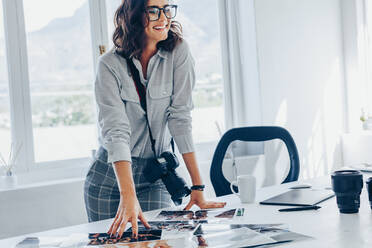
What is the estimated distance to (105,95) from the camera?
65.2 inches

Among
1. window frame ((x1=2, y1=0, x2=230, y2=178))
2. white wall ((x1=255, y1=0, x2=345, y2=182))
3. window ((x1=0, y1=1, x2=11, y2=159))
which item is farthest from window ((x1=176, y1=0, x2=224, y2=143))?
window ((x1=0, y1=1, x2=11, y2=159))

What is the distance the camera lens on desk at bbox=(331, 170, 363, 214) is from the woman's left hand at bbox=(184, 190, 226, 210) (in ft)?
1.28

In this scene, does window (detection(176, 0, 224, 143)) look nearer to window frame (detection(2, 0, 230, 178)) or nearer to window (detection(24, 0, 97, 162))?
window (detection(24, 0, 97, 162))

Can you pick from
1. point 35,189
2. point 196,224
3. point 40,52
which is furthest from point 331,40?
point 196,224

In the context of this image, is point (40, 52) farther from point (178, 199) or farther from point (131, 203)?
point (131, 203)

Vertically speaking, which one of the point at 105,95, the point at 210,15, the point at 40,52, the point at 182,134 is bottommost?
the point at 182,134

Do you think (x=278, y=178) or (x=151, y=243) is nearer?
(x=151, y=243)

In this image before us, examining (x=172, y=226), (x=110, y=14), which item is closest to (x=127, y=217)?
(x=172, y=226)

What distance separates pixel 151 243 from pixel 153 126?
0.70 metres

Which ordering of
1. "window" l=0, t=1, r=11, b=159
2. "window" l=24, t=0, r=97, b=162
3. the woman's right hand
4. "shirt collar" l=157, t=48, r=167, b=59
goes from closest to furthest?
the woman's right hand → "shirt collar" l=157, t=48, r=167, b=59 → "window" l=0, t=1, r=11, b=159 → "window" l=24, t=0, r=97, b=162

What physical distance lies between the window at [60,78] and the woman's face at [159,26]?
1.26m

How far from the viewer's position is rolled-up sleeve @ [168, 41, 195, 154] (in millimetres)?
1770

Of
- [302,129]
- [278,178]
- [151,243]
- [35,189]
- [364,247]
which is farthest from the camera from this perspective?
[302,129]

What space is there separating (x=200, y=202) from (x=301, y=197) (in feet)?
1.12
